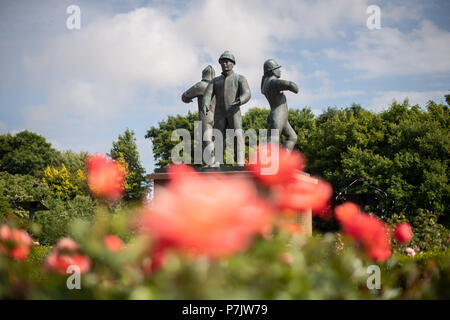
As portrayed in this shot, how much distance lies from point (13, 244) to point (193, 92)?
9.51m

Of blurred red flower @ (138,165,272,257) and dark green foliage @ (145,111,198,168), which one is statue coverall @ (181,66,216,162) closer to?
blurred red flower @ (138,165,272,257)

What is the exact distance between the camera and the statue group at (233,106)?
32.0 ft

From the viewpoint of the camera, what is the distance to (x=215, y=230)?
1.40 metres

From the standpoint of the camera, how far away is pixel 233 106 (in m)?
10.1

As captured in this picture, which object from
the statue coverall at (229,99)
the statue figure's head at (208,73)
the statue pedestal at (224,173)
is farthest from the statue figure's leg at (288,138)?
the statue figure's head at (208,73)

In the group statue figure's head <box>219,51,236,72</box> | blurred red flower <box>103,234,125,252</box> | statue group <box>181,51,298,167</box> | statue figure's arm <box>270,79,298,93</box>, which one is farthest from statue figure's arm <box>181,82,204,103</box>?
blurred red flower <box>103,234,125,252</box>

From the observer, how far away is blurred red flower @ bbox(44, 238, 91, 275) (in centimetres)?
178

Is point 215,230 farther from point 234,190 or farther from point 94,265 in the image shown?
point 94,265

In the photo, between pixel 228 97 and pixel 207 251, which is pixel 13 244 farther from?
pixel 228 97

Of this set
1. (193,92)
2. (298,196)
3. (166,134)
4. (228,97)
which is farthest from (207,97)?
(166,134)

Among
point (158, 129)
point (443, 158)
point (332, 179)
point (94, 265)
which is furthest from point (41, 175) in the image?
point (94, 265)
